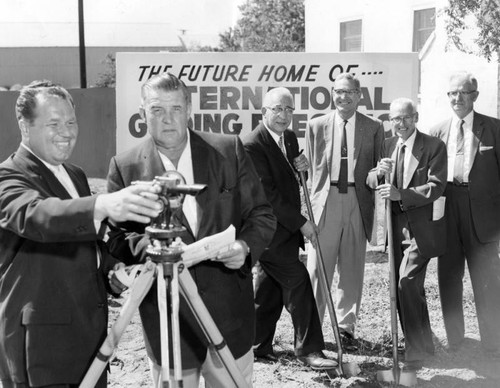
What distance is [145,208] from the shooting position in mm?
2309

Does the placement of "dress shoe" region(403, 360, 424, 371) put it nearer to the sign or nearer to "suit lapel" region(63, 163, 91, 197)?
"suit lapel" region(63, 163, 91, 197)

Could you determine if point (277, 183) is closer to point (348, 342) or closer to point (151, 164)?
point (348, 342)

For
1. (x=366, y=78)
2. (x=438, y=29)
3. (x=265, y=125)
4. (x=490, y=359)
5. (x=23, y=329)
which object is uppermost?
(x=438, y=29)

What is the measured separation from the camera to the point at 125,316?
247 centimetres

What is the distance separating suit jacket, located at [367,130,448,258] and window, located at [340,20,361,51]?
1365cm

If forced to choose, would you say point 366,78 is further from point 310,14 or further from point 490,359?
point 310,14

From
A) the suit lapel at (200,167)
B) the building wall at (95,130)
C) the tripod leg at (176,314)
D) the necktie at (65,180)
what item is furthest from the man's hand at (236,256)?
the building wall at (95,130)

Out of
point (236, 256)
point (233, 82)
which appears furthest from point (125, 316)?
point (233, 82)

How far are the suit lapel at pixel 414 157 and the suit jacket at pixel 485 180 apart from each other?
20.0 inches

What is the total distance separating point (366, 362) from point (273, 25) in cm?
2684

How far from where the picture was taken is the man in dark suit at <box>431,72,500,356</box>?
5.35m

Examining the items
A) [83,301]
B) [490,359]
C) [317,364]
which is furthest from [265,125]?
[83,301]

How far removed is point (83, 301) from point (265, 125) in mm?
2686

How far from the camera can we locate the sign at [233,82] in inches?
327
